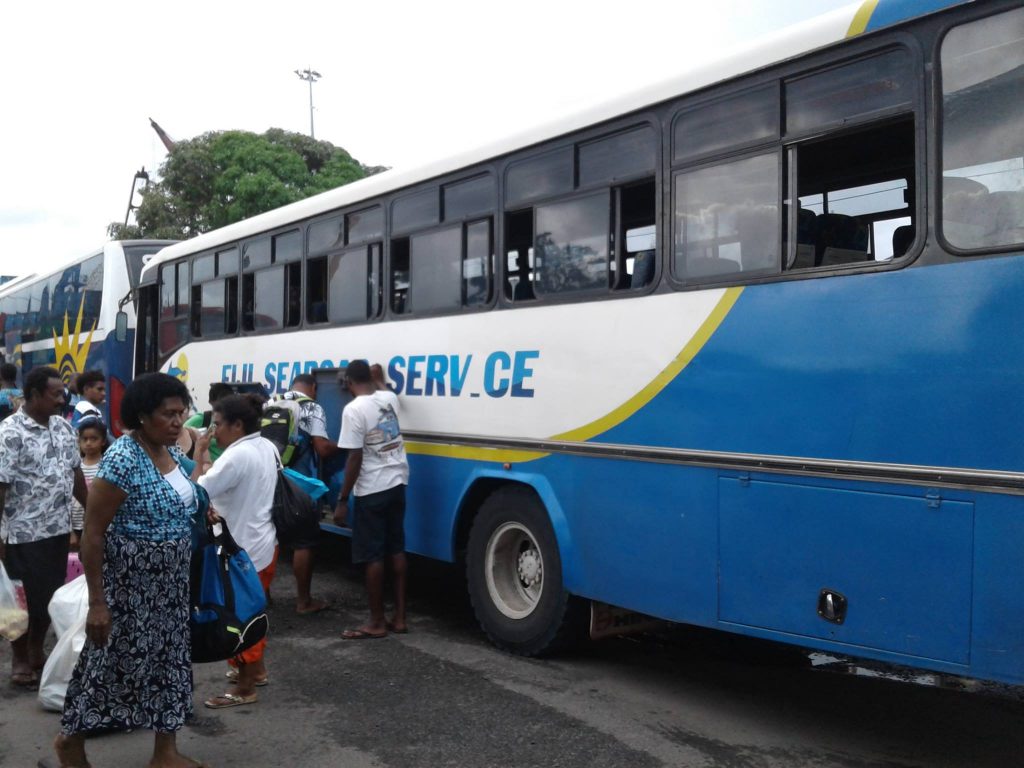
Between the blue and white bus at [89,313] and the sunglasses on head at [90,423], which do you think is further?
the blue and white bus at [89,313]

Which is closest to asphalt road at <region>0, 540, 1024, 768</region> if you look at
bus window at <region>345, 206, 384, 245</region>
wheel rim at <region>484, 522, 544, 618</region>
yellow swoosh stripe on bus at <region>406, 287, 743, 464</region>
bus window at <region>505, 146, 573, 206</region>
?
wheel rim at <region>484, 522, 544, 618</region>

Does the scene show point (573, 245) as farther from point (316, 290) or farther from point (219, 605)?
point (316, 290)

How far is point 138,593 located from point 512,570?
284cm

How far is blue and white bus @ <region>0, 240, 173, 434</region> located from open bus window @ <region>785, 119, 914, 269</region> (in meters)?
10.9

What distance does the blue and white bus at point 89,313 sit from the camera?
14664 mm

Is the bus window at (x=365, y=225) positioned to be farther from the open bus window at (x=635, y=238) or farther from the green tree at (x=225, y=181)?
the green tree at (x=225, y=181)

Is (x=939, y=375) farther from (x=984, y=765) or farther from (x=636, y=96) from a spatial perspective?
(x=636, y=96)

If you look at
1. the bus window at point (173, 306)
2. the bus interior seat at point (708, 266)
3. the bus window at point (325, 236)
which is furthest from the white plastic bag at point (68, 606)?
the bus window at point (173, 306)

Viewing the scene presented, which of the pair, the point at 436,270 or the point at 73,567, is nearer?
the point at 73,567

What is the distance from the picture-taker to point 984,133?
3.84m

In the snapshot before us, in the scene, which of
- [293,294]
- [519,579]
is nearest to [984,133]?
[519,579]

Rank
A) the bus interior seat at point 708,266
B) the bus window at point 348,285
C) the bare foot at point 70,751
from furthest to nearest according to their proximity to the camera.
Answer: the bus window at point 348,285 < the bus interior seat at point 708,266 < the bare foot at point 70,751

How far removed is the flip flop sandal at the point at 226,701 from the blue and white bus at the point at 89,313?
9138 millimetres

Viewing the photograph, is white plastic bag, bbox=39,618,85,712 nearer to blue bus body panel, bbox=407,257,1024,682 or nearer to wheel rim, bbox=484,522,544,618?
wheel rim, bbox=484,522,544,618
